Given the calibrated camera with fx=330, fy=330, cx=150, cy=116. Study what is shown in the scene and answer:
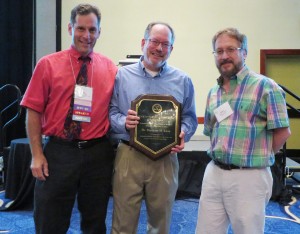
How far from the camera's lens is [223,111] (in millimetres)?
1707

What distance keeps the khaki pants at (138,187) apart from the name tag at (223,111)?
35 cm

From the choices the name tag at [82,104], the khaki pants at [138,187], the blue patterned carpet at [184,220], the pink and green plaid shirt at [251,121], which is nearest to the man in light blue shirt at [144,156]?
the khaki pants at [138,187]

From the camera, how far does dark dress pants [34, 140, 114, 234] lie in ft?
5.59

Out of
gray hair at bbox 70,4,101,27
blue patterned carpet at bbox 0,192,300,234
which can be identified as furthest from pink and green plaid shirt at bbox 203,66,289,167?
blue patterned carpet at bbox 0,192,300,234

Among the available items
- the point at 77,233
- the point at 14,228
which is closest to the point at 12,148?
the point at 14,228

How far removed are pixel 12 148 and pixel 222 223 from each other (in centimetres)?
247

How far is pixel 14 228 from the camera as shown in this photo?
2846 mm

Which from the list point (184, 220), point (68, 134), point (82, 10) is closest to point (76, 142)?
point (68, 134)

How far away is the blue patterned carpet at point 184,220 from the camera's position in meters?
2.84

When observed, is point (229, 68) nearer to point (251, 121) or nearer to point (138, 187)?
point (251, 121)

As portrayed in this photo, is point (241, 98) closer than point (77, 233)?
Yes

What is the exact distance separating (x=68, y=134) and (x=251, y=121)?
93 centimetres

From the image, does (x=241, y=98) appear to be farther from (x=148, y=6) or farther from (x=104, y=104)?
(x=148, y=6)

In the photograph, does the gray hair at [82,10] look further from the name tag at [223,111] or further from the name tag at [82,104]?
the name tag at [223,111]
